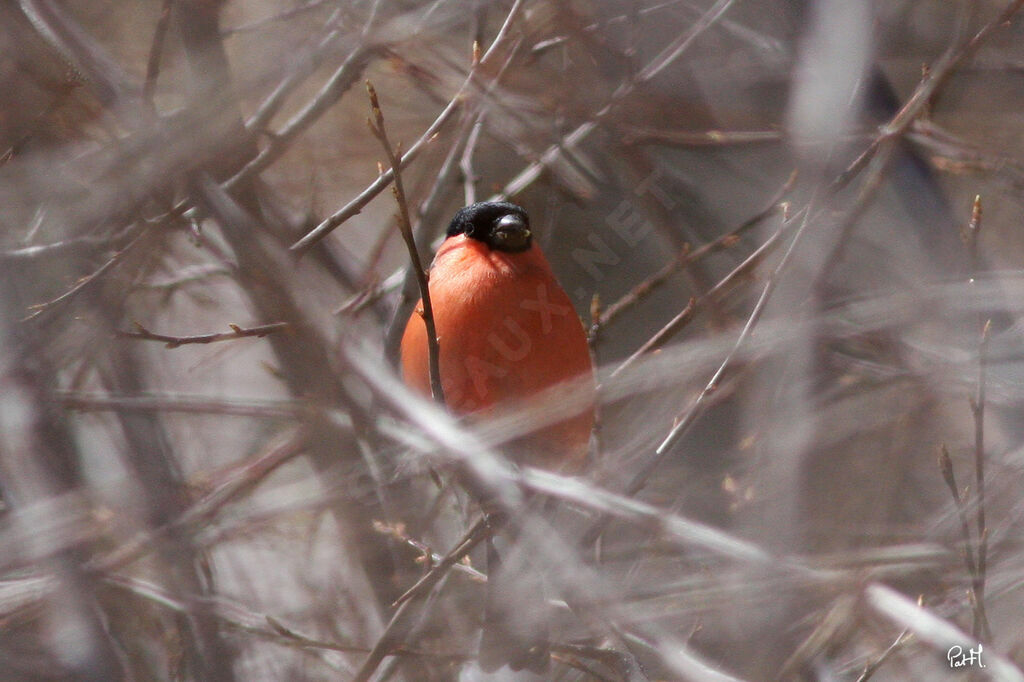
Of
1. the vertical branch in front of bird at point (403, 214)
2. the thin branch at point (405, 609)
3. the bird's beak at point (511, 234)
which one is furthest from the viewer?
the bird's beak at point (511, 234)

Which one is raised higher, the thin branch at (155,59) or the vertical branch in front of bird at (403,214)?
the thin branch at (155,59)

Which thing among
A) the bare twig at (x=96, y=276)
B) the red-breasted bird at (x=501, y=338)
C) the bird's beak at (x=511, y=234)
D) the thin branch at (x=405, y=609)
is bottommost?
the thin branch at (x=405, y=609)

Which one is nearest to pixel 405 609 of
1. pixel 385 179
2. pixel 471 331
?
pixel 471 331

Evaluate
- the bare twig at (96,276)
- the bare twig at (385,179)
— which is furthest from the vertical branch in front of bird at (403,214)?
the bare twig at (96,276)

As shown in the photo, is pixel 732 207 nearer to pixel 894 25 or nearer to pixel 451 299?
pixel 894 25

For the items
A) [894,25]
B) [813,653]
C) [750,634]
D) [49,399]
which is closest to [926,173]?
[894,25]

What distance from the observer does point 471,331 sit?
7.72 ft

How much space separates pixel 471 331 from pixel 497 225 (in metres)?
0.35

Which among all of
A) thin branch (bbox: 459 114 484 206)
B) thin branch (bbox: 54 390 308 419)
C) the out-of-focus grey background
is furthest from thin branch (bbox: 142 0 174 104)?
thin branch (bbox: 459 114 484 206)

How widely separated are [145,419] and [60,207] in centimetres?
50

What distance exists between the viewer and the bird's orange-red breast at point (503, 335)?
2340 millimetres

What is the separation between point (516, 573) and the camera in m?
1.85

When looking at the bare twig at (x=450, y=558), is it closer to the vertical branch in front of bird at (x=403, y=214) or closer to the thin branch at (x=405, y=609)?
the thin branch at (x=405, y=609)

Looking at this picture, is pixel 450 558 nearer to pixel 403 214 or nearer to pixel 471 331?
pixel 471 331
